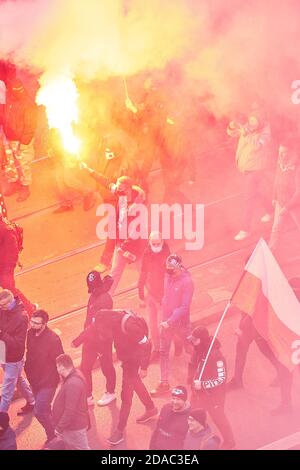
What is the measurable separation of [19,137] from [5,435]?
6.45 metres

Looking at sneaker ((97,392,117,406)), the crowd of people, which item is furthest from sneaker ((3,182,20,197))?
sneaker ((97,392,117,406))

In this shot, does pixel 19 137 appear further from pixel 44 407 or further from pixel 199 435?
pixel 199 435

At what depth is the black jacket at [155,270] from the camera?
35.1ft

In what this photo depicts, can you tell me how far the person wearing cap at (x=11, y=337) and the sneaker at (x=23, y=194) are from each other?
4.99m

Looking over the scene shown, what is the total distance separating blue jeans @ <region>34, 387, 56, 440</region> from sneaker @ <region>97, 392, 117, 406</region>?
86cm

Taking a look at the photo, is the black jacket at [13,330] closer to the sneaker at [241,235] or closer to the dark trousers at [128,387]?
the dark trousers at [128,387]

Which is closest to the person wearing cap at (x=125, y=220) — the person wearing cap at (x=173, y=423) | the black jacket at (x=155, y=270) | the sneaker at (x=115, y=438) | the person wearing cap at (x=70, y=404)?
the black jacket at (x=155, y=270)

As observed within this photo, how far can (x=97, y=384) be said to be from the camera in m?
10.6

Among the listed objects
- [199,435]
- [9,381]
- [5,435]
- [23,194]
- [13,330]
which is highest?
[13,330]

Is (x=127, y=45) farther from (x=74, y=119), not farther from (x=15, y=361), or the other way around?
(x=15, y=361)

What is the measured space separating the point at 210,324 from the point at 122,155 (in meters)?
3.28

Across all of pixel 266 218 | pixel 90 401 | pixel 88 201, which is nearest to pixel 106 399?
pixel 90 401

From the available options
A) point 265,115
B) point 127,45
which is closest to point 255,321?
point 265,115

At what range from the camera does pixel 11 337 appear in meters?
9.70
